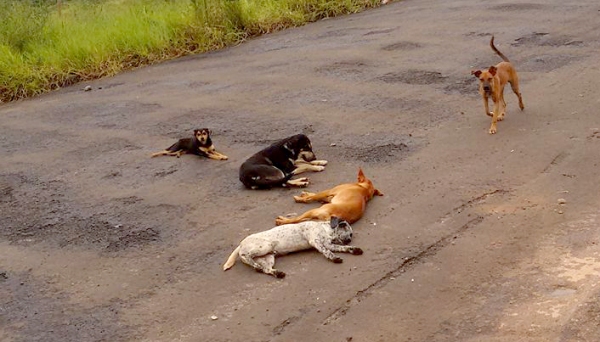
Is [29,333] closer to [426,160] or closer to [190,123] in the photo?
[426,160]

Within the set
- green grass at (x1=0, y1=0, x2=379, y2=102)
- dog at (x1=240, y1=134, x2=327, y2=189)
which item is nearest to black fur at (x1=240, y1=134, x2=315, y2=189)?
dog at (x1=240, y1=134, x2=327, y2=189)

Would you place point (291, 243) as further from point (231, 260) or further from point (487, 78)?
point (487, 78)

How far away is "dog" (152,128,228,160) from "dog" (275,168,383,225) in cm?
172

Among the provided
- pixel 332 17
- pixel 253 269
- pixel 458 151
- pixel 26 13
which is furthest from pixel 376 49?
pixel 253 269

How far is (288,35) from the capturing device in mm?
15789

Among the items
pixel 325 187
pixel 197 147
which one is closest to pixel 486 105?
pixel 325 187

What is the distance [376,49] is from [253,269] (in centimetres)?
767

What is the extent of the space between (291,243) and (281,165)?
6.04 feet

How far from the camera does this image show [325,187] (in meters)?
8.05

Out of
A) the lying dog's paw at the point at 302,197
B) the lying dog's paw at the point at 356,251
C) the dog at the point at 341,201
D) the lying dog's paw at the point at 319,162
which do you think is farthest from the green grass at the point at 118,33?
the lying dog's paw at the point at 356,251

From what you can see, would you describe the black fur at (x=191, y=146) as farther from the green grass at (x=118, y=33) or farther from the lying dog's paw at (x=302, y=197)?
the green grass at (x=118, y=33)

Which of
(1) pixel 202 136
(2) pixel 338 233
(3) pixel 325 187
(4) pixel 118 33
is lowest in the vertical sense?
(3) pixel 325 187

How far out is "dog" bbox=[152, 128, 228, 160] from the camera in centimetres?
911

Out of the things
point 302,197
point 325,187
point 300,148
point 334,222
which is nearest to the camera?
point 334,222
